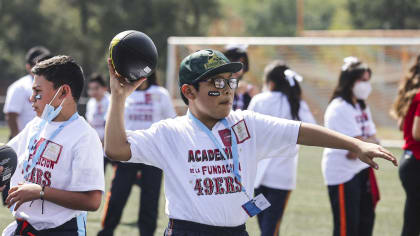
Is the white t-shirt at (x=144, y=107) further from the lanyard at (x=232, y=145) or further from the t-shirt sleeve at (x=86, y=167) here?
the lanyard at (x=232, y=145)

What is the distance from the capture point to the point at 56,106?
4.13 meters

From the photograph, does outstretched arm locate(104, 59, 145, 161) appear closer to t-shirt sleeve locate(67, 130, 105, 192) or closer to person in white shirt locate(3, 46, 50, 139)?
t-shirt sleeve locate(67, 130, 105, 192)

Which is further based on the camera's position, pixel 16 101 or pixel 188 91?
pixel 16 101

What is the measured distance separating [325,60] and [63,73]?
68.6ft

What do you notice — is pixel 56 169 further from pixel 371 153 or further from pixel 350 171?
pixel 350 171

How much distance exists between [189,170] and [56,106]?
0.98 m

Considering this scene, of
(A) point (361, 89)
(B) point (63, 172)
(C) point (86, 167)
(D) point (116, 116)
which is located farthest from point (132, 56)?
(A) point (361, 89)

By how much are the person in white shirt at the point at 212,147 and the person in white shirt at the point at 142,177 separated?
10.4ft

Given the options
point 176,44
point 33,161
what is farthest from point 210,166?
point 176,44

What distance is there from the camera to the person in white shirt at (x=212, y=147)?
3629 millimetres

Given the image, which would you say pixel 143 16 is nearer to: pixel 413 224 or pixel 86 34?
pixel 86 34

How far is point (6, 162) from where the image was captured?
141 inches

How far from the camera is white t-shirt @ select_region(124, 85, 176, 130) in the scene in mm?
7180

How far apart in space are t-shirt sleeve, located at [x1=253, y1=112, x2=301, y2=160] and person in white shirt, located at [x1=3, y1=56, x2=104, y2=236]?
0.94 metres
